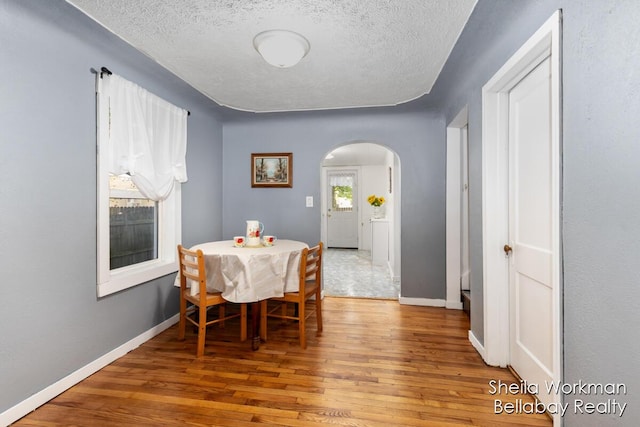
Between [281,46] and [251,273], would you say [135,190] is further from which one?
[281,46]

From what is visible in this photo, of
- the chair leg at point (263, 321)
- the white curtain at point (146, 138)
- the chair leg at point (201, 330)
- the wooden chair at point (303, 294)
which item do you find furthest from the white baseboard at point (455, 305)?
the white curtain at point (146, 138)

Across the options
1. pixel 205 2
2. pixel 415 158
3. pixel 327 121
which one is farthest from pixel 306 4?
pixel 415 158

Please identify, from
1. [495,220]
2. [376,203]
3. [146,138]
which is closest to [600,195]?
[495,220]

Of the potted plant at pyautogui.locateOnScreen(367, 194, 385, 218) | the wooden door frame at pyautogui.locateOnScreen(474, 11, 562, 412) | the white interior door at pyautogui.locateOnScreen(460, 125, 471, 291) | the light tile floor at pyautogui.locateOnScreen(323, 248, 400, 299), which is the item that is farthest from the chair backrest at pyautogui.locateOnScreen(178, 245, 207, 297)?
the potted plant at pyautogui.locateOnScreen(367, 194, 385, 218)

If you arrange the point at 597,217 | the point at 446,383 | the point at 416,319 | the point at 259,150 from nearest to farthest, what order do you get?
the point at 597,217
the point at 446,383
the point at 416,319
the point at 259,150

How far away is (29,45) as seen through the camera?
167 cm

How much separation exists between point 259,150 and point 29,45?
232 cm

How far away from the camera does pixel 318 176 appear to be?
3734 mm

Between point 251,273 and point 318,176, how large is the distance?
1.77 meters

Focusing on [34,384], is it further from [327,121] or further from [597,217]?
[327,121]

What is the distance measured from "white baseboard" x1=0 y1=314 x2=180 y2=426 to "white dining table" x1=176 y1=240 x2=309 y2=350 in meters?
0.60

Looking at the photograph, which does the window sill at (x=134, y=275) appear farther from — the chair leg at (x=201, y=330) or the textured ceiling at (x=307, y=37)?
the textured ceiling at (x=307, y=37)

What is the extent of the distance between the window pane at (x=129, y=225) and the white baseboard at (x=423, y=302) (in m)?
2.69

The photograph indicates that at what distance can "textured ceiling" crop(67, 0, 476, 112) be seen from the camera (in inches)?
66.5
